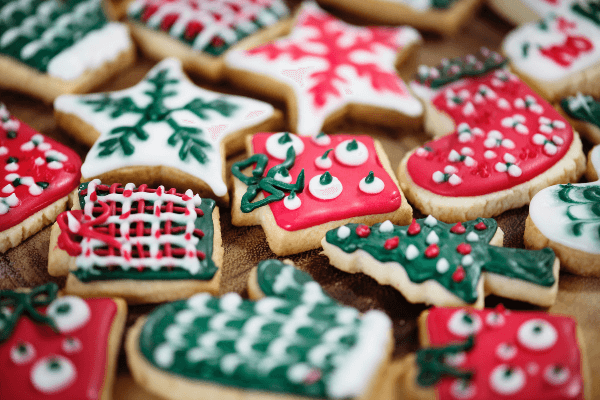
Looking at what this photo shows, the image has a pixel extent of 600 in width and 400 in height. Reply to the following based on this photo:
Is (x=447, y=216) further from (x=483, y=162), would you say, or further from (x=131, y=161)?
(x=131, y=161)

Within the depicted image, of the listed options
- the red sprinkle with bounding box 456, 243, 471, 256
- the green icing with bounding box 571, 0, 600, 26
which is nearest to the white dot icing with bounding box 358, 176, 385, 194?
the red sprinkle with bounding box 456, 243, 471, 256

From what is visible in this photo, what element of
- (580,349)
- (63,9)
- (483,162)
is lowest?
(580,349)

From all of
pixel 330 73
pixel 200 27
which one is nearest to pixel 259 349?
pixel 330 73

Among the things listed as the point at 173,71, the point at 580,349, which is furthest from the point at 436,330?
the point at 173,71

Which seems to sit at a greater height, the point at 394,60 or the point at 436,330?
the point at 394,60

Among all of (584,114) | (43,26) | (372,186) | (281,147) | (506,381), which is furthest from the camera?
(43,26)

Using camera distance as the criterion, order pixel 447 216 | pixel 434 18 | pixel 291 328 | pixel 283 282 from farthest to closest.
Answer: pixel 434 18
pixel 447 216
pixel 283 282
pixel 291 328

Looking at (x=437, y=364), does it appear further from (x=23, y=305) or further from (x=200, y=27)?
(x=200, y=27)

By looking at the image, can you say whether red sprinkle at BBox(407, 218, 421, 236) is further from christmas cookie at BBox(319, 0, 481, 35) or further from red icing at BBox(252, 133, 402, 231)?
christmas cookie at BBox(319, 0, 481, 35)
